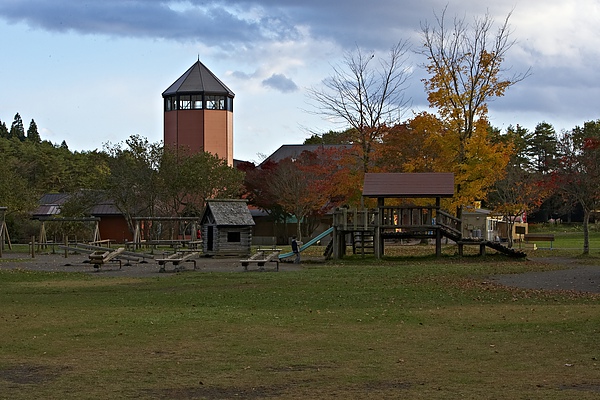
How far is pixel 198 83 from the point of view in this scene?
3396 inches

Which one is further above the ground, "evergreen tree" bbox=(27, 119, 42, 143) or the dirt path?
"evergreen tree" bbox=(27, 119, 42, 143)

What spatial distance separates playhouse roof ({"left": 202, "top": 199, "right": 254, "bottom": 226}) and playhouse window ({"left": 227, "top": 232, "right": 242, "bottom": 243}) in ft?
2.23

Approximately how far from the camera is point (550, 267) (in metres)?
36.0

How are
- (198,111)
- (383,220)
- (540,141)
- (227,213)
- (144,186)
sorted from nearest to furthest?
(383,220), (227,213), (144,186), (198,111), (540,141)

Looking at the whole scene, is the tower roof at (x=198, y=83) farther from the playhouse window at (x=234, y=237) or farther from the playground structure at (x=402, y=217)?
the playground structure at (x=402, y=217)

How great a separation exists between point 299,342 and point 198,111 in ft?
237

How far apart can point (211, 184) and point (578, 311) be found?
161ft

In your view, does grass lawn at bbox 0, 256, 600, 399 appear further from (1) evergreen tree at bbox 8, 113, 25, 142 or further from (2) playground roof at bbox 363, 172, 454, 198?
(1) evergreen tree at bbox 8, 113, 25, 142

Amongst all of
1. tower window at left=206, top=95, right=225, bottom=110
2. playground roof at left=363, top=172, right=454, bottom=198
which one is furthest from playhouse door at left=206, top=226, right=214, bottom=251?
tower window at left=206, top=95, right=225, bottom=110

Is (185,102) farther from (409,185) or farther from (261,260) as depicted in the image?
(261,260)

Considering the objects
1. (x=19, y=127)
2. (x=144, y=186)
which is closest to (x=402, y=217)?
(x=144, y=186)

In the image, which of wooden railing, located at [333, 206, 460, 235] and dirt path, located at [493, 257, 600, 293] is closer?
dirt path, located at [493, 257, 600, 293]

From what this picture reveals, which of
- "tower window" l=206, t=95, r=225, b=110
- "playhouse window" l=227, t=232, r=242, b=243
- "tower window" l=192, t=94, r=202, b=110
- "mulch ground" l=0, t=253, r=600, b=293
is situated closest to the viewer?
"mulch ground" l=0, t=253, r=600, b=293

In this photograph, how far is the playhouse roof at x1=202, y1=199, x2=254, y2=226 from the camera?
49500mm
